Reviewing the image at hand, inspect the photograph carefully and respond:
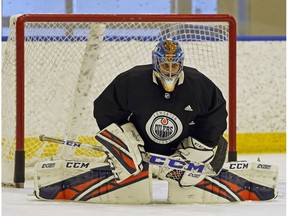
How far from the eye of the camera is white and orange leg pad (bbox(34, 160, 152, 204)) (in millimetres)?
3820

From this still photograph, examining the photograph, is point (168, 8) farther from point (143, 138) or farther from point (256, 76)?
point (143, 138)

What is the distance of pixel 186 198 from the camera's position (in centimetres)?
385

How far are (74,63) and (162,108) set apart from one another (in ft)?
3.66

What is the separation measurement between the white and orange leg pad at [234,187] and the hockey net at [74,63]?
17.8 inches

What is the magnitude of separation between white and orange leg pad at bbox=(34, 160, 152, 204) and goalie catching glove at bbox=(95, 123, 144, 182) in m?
0.07

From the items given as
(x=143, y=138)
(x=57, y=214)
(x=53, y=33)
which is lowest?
(x=57, y=214)

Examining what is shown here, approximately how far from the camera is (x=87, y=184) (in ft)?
12.7

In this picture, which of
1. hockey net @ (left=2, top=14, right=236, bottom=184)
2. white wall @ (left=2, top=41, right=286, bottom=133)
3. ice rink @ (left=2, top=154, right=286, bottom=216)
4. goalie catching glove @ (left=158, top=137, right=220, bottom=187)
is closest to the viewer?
ice rink @ (left=2, top=154, right=286, bottom=216)

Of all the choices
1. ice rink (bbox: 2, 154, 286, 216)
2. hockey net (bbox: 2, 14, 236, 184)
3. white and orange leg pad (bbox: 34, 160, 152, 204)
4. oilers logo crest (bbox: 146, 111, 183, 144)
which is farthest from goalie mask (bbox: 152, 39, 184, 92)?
hockey net (bbox: 2, 14, 236, 184)

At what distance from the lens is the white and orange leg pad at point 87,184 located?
3.82 m

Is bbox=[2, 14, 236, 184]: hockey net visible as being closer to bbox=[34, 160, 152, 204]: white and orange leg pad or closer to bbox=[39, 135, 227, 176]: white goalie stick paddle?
bbox=[34, 160, 152, 204]: white and orange leg pad

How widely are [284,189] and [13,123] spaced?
1222 millimetres

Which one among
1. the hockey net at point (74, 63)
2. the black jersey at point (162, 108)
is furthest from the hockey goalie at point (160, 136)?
the hockey net at point (74, 63)

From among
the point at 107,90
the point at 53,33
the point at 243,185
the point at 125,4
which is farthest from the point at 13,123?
the point at 125,4
